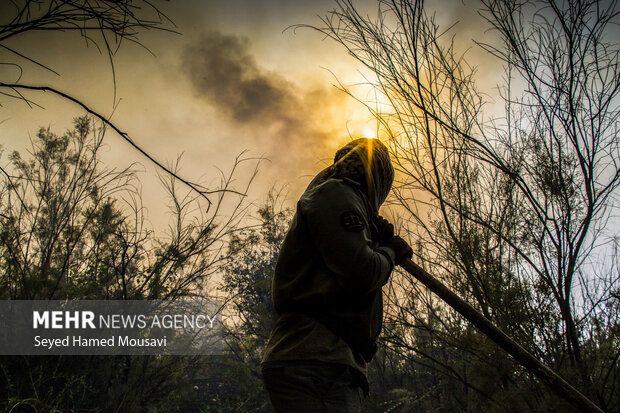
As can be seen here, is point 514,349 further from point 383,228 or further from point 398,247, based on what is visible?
point 383,228

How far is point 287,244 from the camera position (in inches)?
57.2

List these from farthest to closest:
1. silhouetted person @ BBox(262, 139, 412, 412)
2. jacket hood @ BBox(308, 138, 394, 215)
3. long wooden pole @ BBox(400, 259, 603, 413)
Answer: long wooden pole @ BBox(400, 259, 603, 413) < jacket hood @ BBox(308, 138, 394, 215) < silhouetted person @ BBox(262, 139, 412, 412)

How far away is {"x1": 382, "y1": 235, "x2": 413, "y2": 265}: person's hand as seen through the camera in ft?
5.77

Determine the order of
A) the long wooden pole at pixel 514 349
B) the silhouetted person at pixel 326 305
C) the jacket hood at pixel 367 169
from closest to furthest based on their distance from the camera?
1. the silhouetted person at pixel 326 305
2. the jacket hood at pixel 367 169
3. the long wooden pole at pixel 514 349

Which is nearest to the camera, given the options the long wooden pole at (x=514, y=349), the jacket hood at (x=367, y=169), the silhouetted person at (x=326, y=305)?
the silhouetted person at (x=326, y=305)

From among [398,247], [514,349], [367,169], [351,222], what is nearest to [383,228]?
[398,247]

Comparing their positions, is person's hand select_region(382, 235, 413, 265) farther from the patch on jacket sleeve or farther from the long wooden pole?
the patch on jacket sleeve

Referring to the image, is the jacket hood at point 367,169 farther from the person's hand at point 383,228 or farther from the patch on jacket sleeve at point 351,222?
the patch on jacket sleeve at point 351,222

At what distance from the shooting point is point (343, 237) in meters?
1.28

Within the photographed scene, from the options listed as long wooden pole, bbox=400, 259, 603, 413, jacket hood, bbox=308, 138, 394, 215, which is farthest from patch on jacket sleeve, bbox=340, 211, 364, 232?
long wooden pole, bbox=400, 259, 603, 413

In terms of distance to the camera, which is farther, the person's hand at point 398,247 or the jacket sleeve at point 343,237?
the person's hand at point 398,247

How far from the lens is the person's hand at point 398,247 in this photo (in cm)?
176

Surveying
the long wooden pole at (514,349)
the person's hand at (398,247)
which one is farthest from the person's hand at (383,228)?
the long wooden pole at (514,349)

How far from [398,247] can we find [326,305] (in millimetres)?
613
